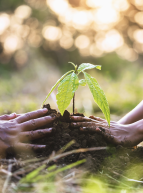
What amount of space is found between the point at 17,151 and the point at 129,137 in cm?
91

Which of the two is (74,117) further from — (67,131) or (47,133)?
(47,133)

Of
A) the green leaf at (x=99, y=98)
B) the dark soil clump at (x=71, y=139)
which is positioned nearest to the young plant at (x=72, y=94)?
the green leaf at (x=99, y=98)

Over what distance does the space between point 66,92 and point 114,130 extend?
0.60 m

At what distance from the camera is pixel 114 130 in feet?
5.07

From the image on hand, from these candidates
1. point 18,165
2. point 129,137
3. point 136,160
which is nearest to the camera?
point 18,165

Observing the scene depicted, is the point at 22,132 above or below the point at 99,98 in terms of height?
below

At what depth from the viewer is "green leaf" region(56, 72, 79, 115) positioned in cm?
121

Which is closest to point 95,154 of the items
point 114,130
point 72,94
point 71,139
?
point 71,139

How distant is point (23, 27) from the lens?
1116 cm

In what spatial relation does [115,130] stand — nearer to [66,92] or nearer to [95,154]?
[95,154]

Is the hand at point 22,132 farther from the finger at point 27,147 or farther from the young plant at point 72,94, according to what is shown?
the young plant at point 72,94

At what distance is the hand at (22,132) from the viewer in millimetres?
1327

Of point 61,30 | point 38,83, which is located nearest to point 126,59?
point 61,30

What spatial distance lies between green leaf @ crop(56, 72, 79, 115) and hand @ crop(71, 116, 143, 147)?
0.31 meters
